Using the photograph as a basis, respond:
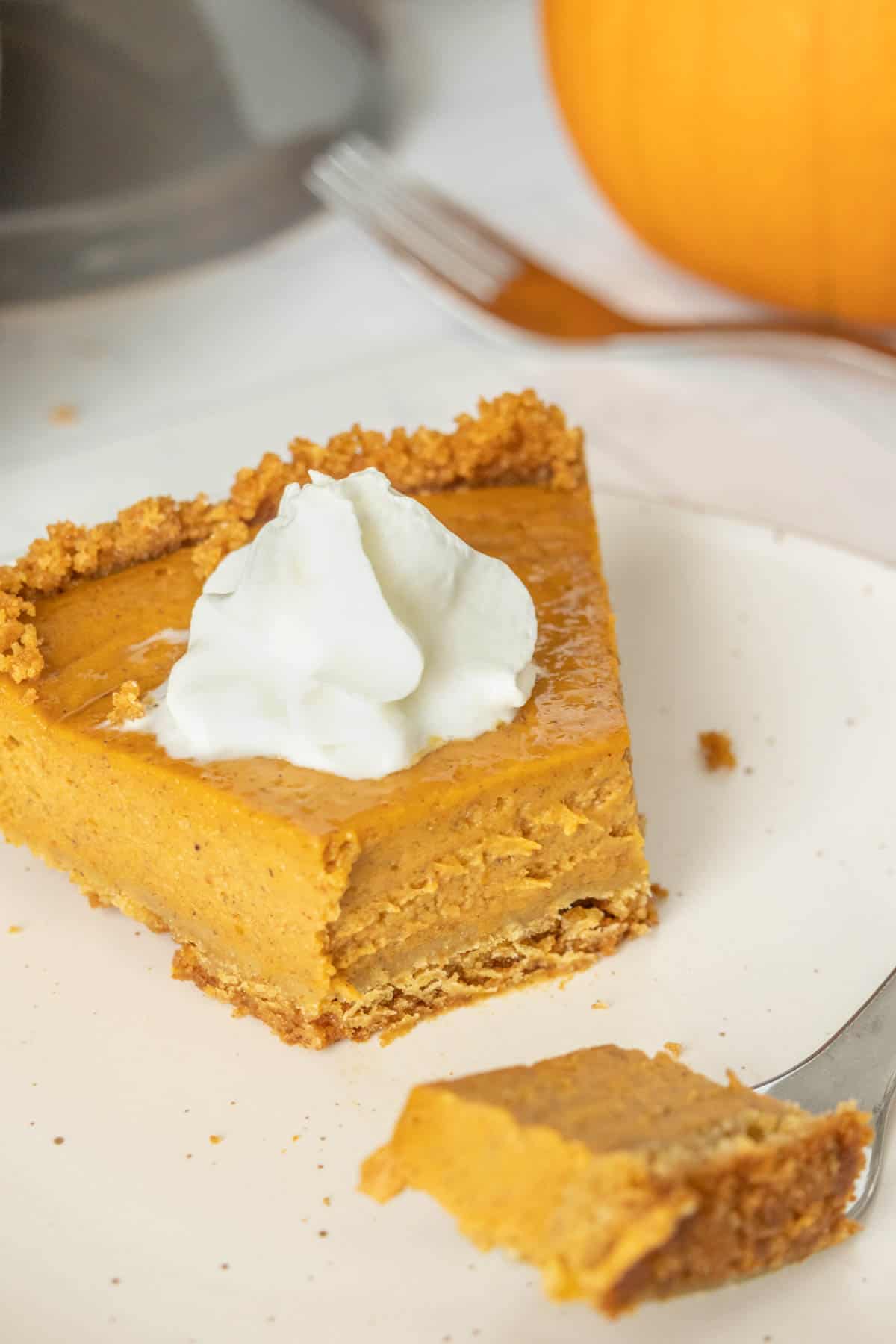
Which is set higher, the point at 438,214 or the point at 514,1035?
the point at 438,214

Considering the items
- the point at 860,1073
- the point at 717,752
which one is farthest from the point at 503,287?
the point at 860,1073

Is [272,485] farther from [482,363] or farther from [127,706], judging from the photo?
Result: [482,363]

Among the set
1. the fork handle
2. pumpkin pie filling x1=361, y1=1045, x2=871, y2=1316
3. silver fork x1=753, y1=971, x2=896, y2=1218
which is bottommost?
silver fork x1=753, y1=971, x2=896, y2=1218

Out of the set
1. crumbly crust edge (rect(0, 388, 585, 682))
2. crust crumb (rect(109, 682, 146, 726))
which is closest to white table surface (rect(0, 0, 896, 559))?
crumbly crust edge (rect(0, 388, 585, 682))

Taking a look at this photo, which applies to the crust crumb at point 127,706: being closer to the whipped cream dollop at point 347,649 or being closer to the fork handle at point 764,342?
the whipped cream dollop at point 347,649

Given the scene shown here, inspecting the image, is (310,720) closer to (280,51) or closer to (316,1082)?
(316,1082)

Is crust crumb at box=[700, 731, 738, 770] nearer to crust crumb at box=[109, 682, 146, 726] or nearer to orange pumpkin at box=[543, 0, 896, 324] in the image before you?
crust crumb at box=[109, 682, 146, 726]
